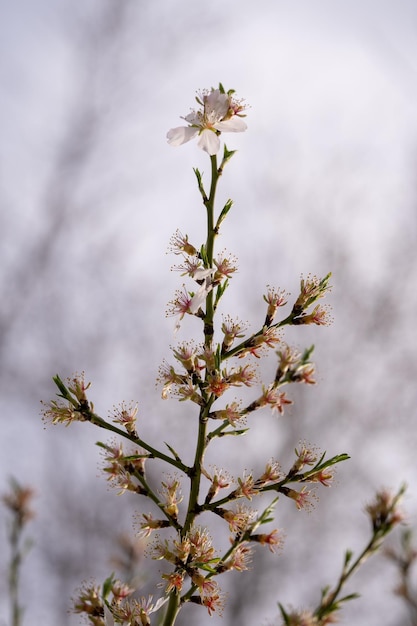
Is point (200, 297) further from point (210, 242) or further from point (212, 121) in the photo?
point (212, 121)

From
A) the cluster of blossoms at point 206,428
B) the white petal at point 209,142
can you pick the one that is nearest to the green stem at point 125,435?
the cluster of blossoms at point 206,428

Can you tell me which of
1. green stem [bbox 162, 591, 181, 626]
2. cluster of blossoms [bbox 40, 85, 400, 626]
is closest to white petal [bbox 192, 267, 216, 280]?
cluster of blossoms [bbox 40, 85, 400, 626]

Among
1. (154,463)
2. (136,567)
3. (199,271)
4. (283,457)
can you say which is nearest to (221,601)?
(199,271)

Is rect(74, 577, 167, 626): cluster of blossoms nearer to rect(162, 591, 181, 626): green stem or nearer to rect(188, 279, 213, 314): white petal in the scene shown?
rect(162, 591, 181, 626): green stem

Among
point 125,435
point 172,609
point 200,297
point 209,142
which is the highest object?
point 209,142

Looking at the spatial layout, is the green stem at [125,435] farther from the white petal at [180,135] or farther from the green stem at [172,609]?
the white petal at [180,135]

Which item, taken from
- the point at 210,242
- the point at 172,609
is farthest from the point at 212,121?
the point at 172,609
